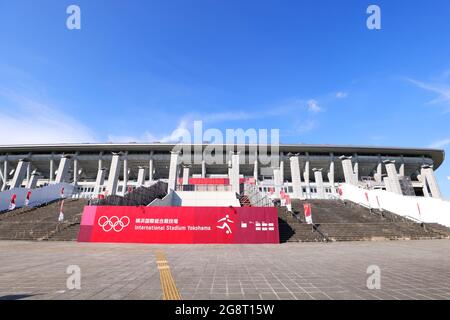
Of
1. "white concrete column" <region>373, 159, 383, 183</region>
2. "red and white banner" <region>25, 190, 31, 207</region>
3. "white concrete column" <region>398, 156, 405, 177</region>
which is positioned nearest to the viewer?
"red and white banner" <region>25, 190, 31, 207</region>

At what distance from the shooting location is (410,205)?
27.9m

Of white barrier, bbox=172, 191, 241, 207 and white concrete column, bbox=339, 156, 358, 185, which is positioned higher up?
white concrete column, bbox=339, 156, 358, 185

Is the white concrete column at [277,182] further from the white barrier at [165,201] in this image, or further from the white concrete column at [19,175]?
the white concrete column at [19,175]

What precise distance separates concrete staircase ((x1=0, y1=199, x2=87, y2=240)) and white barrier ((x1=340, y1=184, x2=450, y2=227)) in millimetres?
35163

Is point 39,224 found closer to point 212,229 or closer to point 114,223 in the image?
point 114,223

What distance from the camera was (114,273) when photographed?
8227mm

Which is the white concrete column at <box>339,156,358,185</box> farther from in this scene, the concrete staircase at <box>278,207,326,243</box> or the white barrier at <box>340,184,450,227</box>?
the concrete staircase at <box>278,207,326,243</box>

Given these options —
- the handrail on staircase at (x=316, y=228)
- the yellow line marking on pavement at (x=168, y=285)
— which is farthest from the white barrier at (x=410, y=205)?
the yellow line marking on pavement at (x=168, y=285)

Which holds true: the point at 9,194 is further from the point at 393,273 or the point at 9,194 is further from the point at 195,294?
the point at 393,273

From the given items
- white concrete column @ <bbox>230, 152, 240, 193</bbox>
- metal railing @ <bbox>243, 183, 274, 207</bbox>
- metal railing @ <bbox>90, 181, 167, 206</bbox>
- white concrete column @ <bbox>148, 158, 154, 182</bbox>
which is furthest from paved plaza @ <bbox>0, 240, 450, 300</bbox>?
white concrete column @ <bbox>148, 158, 154, 182</bbox>

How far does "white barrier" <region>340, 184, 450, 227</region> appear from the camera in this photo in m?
26.1

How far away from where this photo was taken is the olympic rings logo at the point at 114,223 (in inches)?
810

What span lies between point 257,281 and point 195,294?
7.40ft

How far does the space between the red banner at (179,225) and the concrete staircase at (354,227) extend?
2.75 m
